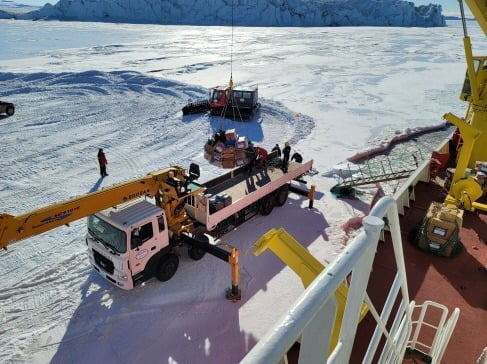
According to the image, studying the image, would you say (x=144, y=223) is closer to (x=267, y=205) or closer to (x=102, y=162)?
(x=267, y=205)

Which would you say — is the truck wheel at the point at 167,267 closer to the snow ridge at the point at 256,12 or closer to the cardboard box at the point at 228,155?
the cardboard box at the point at 228,155

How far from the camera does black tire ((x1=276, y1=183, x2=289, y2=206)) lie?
12.5 m

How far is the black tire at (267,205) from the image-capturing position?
39.1 feet

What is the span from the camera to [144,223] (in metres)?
8.16

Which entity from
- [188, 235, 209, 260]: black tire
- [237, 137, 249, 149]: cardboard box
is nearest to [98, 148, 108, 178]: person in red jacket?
[237, 137, 249, 149]: cardboard box

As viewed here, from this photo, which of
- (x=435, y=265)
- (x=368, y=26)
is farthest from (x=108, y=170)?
(x=368, y=26)

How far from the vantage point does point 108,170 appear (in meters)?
14.8

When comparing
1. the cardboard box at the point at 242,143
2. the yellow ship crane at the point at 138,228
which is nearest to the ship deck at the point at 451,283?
the yellow ship crane at the point at 138,228

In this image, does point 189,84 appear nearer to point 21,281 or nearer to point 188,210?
point 188,210

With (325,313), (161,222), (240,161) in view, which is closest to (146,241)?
(161,222)

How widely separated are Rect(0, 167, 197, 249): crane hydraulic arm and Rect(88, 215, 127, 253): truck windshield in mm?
703

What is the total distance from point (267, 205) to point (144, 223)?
4.89 m

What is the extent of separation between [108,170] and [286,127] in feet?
32.9

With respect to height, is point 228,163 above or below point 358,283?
below
